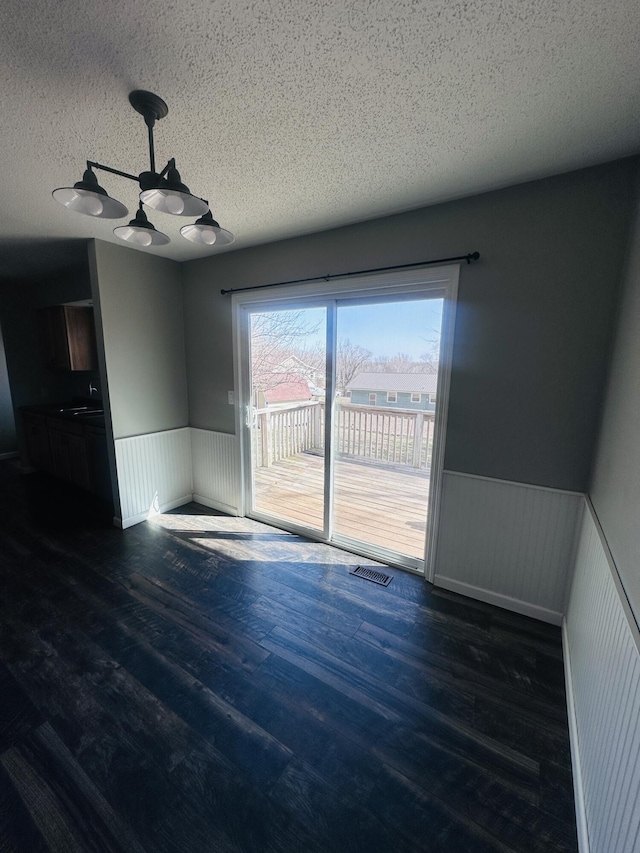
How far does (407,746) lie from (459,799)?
0.76ft

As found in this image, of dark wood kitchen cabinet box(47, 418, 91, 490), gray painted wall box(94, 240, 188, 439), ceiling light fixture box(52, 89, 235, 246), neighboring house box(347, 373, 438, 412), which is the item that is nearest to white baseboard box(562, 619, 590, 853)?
neighboring house box(347, 373, 438, 412)

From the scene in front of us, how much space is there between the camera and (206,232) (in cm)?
159

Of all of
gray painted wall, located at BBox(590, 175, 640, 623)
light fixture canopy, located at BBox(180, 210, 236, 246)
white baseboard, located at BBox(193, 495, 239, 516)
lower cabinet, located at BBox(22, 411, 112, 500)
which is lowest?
white baseboard, located at BBox(193, 495, 239, 516)

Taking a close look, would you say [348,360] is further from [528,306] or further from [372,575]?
[372,575]

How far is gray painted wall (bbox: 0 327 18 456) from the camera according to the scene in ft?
16.6

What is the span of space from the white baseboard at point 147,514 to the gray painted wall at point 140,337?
815 mm

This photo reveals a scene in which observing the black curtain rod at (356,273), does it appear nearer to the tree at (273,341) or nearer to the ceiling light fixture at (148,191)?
the tree at (273,341)

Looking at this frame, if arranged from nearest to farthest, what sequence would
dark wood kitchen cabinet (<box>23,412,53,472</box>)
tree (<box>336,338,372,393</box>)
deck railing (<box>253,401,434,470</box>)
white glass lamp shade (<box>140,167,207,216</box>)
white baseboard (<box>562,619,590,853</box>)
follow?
white baseboard (<box>562,619,590,853</box>)
white glass lamp shade (<box>140,167,207,216</box>)
tree (<box>336,338,372,393</box>)
deck railing (<box>253,401,434,470</box>)
dark wood kitchen cabinet (<box>23,412,53,472</box>)

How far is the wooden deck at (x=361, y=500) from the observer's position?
9.93ft

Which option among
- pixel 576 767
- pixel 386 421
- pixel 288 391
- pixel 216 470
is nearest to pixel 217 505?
pixel 216 470

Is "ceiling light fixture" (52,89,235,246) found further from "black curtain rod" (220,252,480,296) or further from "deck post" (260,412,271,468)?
"deck post" (260,412,271,468)

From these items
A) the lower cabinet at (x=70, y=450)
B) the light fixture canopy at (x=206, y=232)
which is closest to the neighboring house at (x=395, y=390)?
the light fixture canopy at (x=206, y=232)

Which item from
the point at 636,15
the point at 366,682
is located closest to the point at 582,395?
the point at 636,15

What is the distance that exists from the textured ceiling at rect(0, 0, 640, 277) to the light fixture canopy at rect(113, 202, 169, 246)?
13.8 inches
